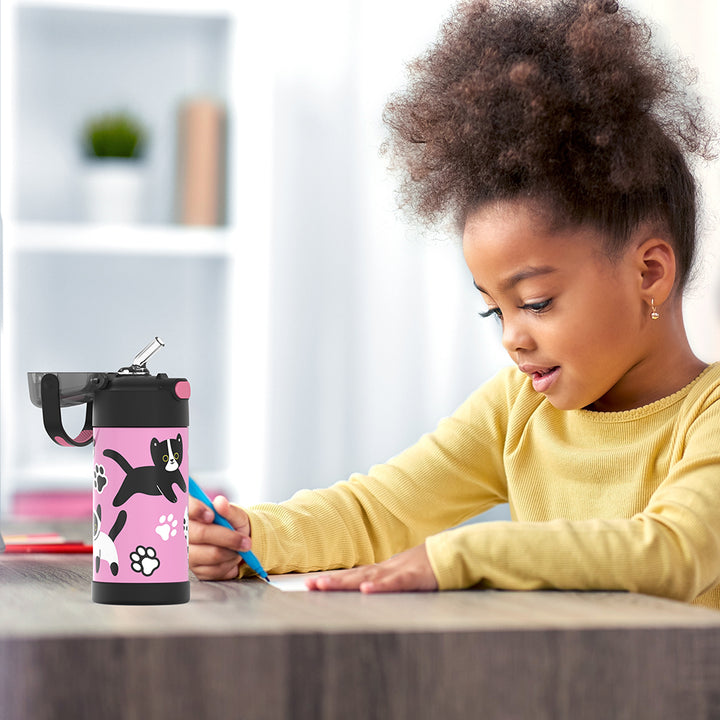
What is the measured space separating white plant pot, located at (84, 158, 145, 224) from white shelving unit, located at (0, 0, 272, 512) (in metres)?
0.05

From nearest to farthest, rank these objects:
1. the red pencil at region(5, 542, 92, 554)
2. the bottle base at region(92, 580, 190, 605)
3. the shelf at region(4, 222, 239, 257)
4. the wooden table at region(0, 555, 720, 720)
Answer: the wooden table at region(0, 555, 720, 720) → the bottle base at region(92, 580, 190, 605) → the red pencil at region(5, 542, 92, 554) → the shelf at region(4, 222, 239, 257)

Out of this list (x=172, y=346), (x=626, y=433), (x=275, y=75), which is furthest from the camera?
(x=172, y=346)

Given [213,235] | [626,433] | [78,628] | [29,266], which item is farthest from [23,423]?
[78,628]

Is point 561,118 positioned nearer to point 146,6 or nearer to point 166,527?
point 166,527

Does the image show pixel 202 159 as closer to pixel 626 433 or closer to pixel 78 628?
pixel 626 433

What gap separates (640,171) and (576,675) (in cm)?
52

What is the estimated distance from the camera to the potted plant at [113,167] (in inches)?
103

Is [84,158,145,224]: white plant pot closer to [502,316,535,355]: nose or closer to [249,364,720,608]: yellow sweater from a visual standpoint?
[249,364,720,608]: yellow sweater

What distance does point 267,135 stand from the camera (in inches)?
103

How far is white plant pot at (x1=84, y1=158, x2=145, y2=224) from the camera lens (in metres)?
2.61

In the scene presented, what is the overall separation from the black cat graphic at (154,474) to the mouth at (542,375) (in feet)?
1.51

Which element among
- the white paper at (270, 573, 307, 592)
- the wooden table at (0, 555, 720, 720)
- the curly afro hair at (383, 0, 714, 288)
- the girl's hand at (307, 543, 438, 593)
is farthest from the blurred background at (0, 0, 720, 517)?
the wooden table at (0, 555, 720, 720)

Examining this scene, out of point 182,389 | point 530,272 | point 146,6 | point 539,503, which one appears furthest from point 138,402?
point 146,6

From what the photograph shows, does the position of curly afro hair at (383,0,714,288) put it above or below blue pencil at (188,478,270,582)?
above
